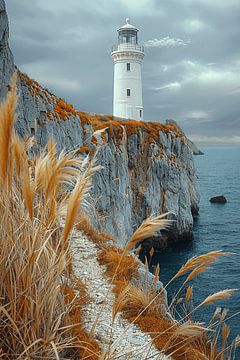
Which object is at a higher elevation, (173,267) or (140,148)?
(140,148)

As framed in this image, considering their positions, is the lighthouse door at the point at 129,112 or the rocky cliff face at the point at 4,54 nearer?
the rocky cliff face at the point at 4,54

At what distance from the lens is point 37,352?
8.63 feet

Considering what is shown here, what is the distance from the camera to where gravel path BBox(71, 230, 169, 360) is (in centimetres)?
338

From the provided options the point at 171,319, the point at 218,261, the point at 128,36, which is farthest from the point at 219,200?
the point at 171,319

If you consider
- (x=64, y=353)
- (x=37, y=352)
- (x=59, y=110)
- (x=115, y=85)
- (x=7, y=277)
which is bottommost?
(x=64, y=353)

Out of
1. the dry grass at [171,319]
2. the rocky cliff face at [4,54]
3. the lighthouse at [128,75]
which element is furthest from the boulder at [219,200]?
the dry grass at [171,319]

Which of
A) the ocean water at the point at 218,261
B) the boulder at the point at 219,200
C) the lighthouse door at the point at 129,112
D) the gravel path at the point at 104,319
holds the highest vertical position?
the lighthouse door at the point at 129,112

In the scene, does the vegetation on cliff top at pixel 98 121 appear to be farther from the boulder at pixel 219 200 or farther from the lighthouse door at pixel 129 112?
the boulder at pixel 219 200

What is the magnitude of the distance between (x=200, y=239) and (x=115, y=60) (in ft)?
81.4

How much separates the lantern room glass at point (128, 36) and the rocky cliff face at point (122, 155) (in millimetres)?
15363

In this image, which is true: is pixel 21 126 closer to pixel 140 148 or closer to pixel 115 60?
pixel 140 148

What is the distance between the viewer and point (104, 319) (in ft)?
16.8

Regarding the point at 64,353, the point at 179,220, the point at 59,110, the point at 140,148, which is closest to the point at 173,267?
the point at 179,220

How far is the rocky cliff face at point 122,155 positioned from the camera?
15.7 meters
